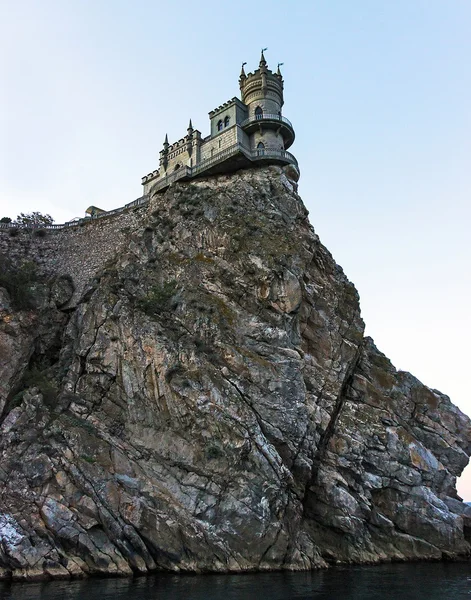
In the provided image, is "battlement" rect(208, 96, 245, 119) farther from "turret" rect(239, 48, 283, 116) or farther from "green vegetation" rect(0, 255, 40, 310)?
"green vegetation" rect(0, 255, 40, 310)

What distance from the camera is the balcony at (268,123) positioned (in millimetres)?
42688

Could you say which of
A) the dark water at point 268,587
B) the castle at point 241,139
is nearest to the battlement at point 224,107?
the castle at point 241,139

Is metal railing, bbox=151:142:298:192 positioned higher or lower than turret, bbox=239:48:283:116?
lower

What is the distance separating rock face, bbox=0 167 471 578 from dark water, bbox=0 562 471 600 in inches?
80.1

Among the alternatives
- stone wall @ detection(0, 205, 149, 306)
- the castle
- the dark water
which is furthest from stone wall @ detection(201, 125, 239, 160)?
the dark water

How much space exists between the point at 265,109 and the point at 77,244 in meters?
21.1

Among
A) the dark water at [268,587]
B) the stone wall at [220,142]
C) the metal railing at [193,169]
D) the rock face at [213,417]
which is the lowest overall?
the dark water at [268,587]

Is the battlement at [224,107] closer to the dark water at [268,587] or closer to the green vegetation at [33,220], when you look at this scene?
the green vegetation at [33,220]

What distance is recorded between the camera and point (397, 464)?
3328cm

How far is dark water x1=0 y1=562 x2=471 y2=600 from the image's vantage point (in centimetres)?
1922

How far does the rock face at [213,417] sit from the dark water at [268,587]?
2.04 m

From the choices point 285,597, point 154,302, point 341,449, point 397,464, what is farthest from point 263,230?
point 285,597

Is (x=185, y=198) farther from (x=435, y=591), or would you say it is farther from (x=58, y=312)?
(x=435, y=591)

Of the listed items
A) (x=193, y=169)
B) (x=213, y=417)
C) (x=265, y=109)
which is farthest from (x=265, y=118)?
(x=213, y=417)
